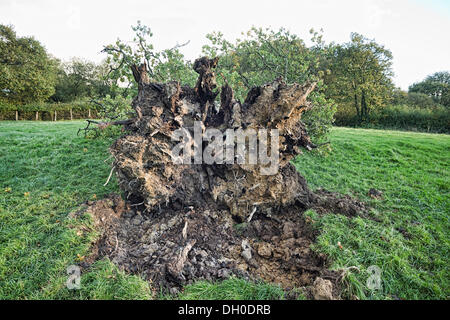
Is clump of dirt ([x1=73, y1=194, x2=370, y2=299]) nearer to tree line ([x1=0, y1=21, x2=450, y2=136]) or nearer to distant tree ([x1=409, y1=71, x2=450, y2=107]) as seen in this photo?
tree line ([x1=0, y1=21, x2=450, y2=136])

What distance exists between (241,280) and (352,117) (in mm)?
29443

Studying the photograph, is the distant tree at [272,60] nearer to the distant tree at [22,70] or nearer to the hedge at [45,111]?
the hedge at [45,111]

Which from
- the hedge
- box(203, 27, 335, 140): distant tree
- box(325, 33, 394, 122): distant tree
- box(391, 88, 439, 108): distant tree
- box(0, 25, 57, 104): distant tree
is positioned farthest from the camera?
box(391, 88, 439, 108): distant tree

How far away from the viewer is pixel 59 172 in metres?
5.87

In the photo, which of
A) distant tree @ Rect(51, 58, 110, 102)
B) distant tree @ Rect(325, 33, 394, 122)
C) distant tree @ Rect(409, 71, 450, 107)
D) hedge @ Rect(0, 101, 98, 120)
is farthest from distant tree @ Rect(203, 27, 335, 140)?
distant tree @ Rect(409, 71, 450, 107)

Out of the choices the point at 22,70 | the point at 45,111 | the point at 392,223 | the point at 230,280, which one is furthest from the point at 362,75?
the point at 22,70

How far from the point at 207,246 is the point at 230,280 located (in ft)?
2.68

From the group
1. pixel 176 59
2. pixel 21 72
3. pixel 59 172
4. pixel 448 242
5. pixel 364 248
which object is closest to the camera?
pixel 364 248

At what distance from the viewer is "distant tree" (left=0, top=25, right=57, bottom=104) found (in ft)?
76.2

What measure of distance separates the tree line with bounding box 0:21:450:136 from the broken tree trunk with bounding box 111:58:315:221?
0.60 meters

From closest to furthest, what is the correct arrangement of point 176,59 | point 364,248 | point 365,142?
1. point 364,248
2. point 176,59
3. point 365,142

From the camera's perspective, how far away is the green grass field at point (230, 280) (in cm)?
279
